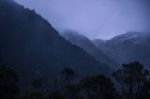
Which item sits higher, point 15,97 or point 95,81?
point 95,81

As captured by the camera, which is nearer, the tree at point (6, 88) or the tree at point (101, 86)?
the tree at point (6, 88)

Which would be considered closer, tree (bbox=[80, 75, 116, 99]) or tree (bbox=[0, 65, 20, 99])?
tree (bbox=[0, 65, 20, 99])

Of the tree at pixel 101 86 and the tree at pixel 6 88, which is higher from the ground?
the tree at pixel 101 86

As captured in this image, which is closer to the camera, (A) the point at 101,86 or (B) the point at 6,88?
(B) the point at 6,88

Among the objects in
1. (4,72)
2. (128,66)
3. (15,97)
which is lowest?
(15,97)

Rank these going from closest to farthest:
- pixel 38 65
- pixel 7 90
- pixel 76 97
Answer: pixel 7 90, pixel 76 97, pixel 38 65

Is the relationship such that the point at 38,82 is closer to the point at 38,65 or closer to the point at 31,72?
the point at 31,72

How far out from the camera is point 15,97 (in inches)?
3351

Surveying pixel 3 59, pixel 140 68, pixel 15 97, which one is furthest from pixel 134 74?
pixel 3 59

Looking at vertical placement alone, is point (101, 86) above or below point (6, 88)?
above

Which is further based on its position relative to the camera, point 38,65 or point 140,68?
point 38,65

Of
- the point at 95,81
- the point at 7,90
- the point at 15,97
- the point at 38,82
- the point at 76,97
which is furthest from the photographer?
the point at 38,82

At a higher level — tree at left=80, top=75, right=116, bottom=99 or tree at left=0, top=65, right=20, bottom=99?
tree at left=80, top=75, right=116, bottom=99

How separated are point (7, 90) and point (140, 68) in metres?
41.2
